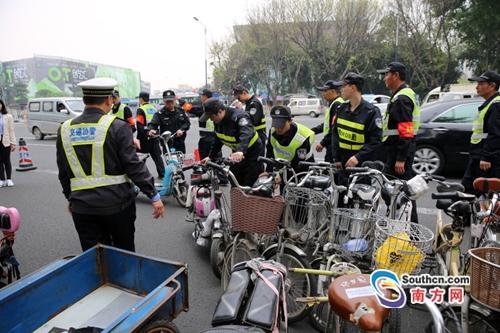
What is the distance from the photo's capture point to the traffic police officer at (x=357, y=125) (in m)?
3.77

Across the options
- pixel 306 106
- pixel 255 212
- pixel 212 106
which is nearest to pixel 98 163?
pixel 255 212

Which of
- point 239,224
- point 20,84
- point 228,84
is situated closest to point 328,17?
point 228,84

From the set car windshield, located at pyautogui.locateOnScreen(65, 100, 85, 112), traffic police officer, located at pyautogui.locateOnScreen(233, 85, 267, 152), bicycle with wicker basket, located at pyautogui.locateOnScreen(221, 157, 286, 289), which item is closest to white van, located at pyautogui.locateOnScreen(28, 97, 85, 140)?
car windshield, located at pyautogui.locateOnScreen(65, 100, 85, 112)

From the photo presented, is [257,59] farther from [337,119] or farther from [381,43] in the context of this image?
[337,119]

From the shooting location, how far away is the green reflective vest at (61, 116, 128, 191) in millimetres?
2541

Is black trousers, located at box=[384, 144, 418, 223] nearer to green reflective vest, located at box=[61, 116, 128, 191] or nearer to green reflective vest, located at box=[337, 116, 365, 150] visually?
green reflective vest, located at box=[337, 116, 365, 150]

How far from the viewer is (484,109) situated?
4.33 m

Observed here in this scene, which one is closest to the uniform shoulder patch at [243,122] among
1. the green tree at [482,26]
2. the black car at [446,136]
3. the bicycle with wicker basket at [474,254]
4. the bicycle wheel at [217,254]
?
the bicycle wheel at [217,254]

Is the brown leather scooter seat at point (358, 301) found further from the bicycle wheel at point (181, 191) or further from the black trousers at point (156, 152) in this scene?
the black trousers at point (156, 152)

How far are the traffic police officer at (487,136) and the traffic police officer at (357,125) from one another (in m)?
1.44

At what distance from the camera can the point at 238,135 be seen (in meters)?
4.17

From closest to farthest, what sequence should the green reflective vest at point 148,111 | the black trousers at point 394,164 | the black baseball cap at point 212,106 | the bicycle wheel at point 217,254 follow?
the bicycle wheel at point 217,254 → the black baseball cap at point 212,106 → the black trousers at point 394,164 → the green reflective vest at point 148,111

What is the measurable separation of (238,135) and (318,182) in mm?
1440

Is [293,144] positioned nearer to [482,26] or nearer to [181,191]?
[181,191]
